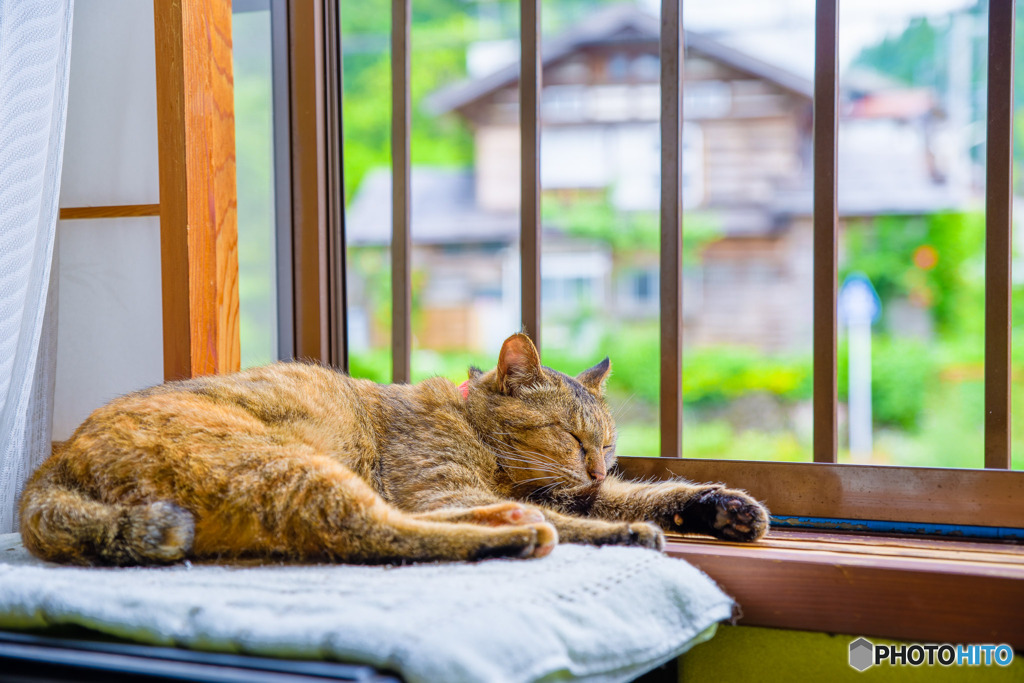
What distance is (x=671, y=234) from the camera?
1.68 m

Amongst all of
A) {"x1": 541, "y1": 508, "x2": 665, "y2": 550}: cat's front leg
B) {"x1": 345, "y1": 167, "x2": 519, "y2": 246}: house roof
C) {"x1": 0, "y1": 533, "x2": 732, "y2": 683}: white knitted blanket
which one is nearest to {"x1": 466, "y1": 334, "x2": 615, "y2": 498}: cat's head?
{"x1": 541, "y1": 508, "x2": 665, "y2": 550}: cat's front leg

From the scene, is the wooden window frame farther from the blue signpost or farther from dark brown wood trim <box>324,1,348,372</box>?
the blue signpost

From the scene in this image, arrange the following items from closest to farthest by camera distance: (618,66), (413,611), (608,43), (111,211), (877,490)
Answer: (413,611)
(877,490)
(111,211)
(608,43)
(618,66)

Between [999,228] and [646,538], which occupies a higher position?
[999,228]

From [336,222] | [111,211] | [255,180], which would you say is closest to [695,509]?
[336,222]

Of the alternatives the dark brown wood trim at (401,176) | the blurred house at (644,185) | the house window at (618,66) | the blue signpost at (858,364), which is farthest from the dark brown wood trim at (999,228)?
the house window at (618,66)

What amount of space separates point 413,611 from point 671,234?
3.57ft

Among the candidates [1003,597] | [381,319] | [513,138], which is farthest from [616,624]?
[513,138]

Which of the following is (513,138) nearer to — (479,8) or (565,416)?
(479,8)

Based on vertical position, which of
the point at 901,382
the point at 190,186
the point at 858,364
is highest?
the point at 190,186

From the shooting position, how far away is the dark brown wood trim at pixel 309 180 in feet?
6.22

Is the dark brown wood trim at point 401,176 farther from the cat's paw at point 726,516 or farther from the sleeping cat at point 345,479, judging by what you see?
the cat's paw at point 726,516

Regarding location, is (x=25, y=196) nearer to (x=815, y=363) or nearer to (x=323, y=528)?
(x=323, y=528)

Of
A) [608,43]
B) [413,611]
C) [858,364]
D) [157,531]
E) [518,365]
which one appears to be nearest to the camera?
[413,611]
